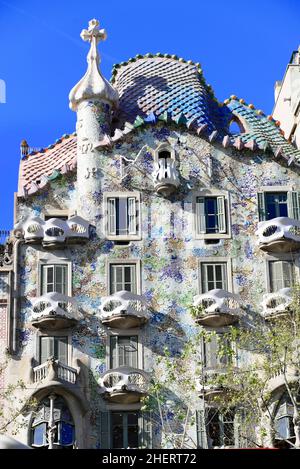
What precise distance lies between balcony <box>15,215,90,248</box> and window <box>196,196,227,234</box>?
15.1 ft

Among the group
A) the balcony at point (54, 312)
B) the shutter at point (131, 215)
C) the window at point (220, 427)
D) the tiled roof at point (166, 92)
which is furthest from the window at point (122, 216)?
the window at point (220, 427)

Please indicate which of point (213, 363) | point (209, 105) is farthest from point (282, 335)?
point (209, 105)

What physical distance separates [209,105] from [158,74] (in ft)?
8.88

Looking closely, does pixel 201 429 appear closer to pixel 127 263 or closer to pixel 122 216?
pixel 127 263

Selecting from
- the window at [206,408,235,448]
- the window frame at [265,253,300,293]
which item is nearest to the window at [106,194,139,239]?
the window frame at [265,253,300,293]

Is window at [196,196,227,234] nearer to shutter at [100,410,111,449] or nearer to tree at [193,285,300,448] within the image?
Answer: tree at [193,285,300,448]

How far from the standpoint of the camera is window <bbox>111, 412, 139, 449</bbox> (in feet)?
147

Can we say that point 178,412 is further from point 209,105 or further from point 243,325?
point 209,105

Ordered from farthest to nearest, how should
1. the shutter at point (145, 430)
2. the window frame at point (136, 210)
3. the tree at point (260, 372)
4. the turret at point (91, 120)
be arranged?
the turret at point (91, 120) < the window frame at point (136, 210) < the shutter at point (145, 430) < the tree at point (260, 372)

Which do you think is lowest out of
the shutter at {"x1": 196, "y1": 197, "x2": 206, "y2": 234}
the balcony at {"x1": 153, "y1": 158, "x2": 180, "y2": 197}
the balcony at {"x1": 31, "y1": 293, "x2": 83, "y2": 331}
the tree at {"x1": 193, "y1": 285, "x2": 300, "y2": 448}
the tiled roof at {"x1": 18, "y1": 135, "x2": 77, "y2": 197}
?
the tree at {"x1": 193, "y1": 285, "x2": 300, "y2": 448}

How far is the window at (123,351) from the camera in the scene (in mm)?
46062

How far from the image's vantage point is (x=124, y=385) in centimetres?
4462

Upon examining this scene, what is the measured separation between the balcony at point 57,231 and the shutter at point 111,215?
93 centimetres

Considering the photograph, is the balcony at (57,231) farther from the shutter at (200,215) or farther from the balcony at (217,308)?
the balcony at (217,308)
